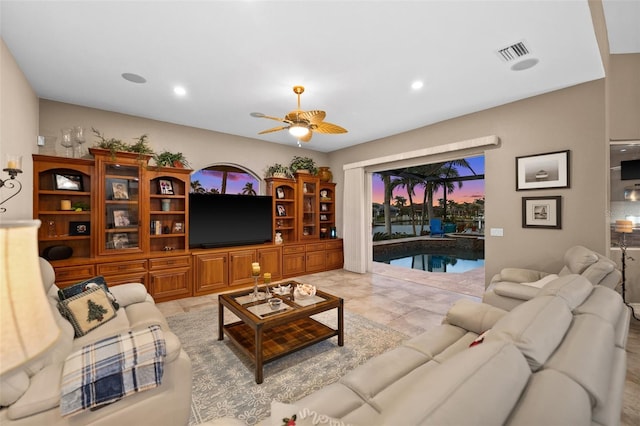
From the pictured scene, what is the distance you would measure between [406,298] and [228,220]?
329 cm

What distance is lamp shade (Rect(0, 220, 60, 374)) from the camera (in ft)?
1.75

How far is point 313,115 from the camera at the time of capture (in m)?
3.03

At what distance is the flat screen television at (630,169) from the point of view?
3.96 m

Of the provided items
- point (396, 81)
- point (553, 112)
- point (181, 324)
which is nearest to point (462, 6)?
point (396, 81)

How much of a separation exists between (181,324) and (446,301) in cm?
359

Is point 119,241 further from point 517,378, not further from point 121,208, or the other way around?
point 517,378

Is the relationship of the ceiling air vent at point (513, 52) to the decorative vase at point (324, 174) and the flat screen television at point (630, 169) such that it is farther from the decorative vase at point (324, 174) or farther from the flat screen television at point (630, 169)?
the decorative vase at point (324, 174)

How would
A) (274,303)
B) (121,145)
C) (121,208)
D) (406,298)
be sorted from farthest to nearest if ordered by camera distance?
(406,298) → (121,208) → (121,145) → (274,303)

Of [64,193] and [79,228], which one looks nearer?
[64,193]

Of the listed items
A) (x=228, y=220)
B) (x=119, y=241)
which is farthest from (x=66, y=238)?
(x=228, y=220)

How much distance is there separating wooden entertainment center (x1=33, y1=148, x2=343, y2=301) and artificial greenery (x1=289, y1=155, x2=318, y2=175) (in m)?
1.87

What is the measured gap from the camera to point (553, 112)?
3.50 metres

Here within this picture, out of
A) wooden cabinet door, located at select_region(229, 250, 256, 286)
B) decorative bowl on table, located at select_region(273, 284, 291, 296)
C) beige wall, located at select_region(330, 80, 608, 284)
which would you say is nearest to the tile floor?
wooden cabinet door, located at select_region(229, 250, 256, 286)

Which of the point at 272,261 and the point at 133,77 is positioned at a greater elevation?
the point at 133,77
